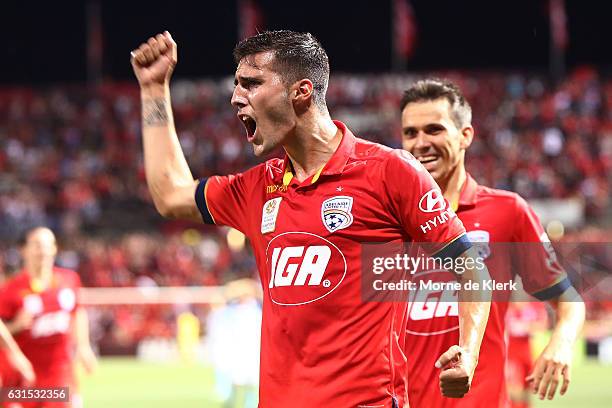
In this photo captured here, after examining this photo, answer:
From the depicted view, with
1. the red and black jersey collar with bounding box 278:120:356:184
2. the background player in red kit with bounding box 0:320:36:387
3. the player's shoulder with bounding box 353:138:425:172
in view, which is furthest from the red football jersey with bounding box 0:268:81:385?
the player's shoulder with bounding box 353:138:425:172

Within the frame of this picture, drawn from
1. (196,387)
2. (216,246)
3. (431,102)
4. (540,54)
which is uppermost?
(540,54)

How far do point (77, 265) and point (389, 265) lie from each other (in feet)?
A: 80.9

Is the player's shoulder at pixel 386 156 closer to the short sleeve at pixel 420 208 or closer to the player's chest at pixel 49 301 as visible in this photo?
the short sleeve at pixel 420 208

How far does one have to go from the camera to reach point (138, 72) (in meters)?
4.11

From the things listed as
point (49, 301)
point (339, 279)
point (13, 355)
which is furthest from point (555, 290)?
point (49, 301)

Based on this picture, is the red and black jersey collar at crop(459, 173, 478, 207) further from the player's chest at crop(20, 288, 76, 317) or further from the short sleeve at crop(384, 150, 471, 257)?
the player's chest at crop(20, 288, 76, 317)

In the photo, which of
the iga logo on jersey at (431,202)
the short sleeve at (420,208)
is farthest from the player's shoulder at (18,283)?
the iga logo on jersey at (431,202)

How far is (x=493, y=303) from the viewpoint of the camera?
506 cm

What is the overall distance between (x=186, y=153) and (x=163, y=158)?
3076cm

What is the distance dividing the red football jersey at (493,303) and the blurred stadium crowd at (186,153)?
1942 centimetres

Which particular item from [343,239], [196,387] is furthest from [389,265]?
[196,387]

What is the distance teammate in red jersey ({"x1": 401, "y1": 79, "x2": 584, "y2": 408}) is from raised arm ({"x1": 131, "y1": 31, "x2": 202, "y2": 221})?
1446mm

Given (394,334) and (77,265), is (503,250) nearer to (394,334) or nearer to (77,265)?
(394,334)

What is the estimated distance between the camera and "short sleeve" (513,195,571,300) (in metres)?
5.12
